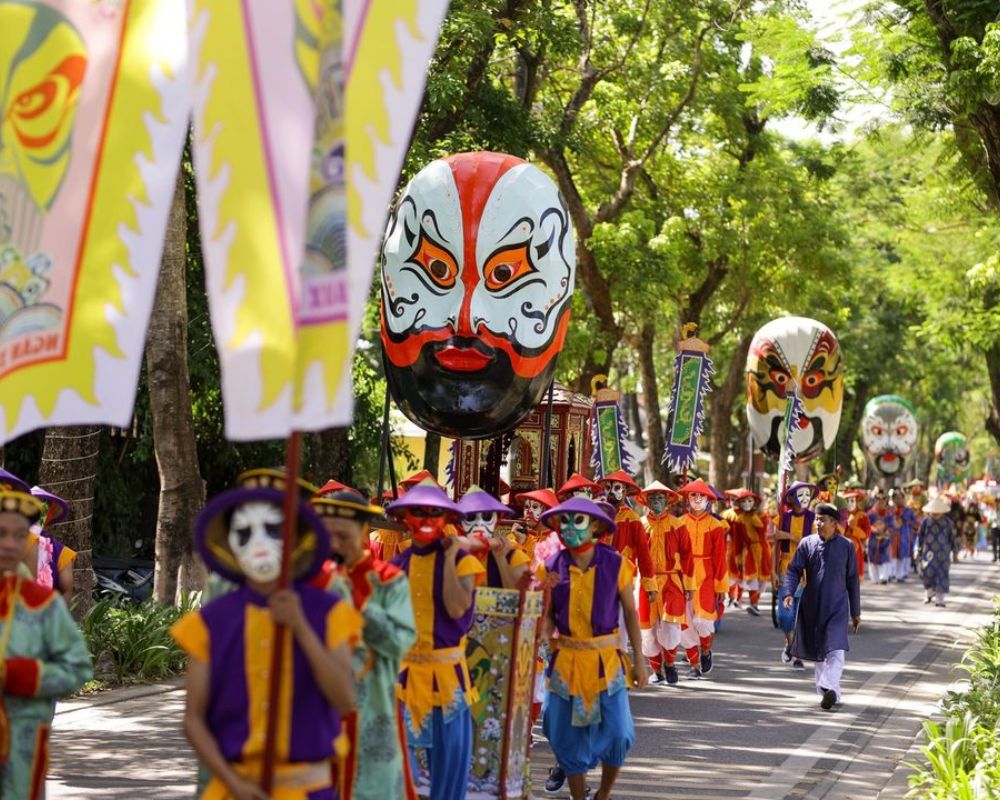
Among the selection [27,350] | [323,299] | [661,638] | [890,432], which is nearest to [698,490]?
[661,638]

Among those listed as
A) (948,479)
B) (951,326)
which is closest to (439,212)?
(951,326)

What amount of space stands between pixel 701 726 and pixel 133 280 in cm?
825

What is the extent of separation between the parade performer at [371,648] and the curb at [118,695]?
622cm

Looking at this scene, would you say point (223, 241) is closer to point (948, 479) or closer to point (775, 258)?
point (775, 258)

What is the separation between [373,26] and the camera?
5660 millimetres

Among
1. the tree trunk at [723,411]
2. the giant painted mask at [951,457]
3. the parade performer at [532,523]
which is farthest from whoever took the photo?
the giant painted mask at [951,457]

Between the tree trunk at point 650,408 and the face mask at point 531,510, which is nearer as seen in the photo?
the face mask at point 531,510

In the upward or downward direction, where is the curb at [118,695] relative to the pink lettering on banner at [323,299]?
downward

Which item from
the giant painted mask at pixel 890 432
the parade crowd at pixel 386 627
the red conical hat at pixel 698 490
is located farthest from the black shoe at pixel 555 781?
the giant painted mask at pixel 890 432

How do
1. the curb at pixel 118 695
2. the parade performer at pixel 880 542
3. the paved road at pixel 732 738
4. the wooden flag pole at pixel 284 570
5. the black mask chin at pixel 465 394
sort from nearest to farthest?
the wooden flag pole at pixel 284 570 → the paved road at pixel 732 738 → the black mask chin at pixel 465 394 → the curb at pixel 118 695 → the parade performer at pixel 880 542

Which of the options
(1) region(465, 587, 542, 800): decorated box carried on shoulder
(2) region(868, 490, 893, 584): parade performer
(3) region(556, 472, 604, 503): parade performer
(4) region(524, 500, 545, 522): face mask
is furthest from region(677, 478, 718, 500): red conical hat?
(2) region(868, 490, 893, 584): parade performer

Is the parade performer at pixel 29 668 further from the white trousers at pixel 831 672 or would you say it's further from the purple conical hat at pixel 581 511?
the white trousers at pixel 831 672

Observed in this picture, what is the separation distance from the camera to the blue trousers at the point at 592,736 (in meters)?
9.81

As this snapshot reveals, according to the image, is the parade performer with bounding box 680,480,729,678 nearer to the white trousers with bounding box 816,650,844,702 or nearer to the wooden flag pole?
the white trousers with bounding box 816,650,844,702
